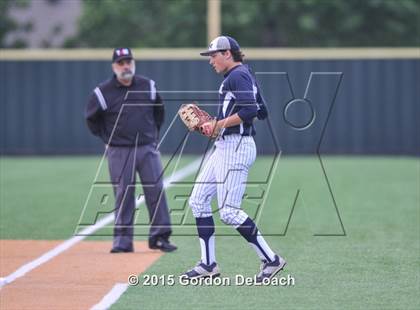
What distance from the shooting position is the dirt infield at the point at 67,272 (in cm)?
838

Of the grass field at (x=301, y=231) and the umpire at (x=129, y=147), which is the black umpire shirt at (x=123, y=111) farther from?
the grass field at (x=301, y=231)

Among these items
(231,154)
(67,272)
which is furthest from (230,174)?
(67,272)

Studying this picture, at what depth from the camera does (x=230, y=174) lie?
9.10 m

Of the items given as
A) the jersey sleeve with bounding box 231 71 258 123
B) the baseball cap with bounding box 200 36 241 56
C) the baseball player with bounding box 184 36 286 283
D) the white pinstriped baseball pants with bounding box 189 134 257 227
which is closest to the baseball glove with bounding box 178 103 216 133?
the baseball player with bounding box 184 36 286 283

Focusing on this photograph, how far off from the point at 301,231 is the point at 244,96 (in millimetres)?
4010

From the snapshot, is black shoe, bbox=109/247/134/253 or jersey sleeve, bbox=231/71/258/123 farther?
black shoe, bbox=109/247/134/253

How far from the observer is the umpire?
11195 millimetres

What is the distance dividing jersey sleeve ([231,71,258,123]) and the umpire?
2.34m

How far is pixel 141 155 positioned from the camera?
11320mm

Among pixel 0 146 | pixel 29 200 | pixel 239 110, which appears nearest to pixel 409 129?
pixel 0 146

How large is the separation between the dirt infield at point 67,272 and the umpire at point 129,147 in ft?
1.00

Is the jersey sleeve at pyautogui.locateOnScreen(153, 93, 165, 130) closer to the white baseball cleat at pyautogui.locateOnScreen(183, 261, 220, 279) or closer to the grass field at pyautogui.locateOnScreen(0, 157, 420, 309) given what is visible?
the grass field at pyautogui.locateOnScreen(0, 157, 420, 309)

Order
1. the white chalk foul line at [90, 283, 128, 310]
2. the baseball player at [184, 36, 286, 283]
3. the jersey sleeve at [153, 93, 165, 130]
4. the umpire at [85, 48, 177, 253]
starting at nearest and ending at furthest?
1. the white chalk foul line at [90, 283, 128, 310]
2. the baseball player at [184, 36, 286, 283]
3. the umpire at [85, 48, 177, 253]
4. the jersey sleeve at [153, 93, 165, 130]

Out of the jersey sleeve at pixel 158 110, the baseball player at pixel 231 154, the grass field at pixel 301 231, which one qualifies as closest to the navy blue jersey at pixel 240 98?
the baseball player at pixel 231 154
